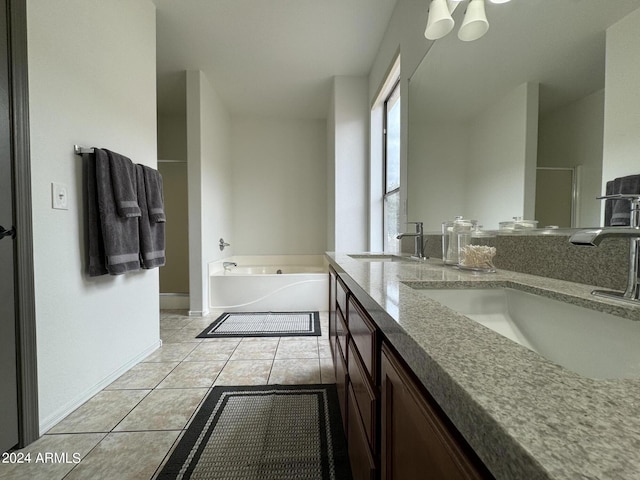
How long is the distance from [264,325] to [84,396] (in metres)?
1.48

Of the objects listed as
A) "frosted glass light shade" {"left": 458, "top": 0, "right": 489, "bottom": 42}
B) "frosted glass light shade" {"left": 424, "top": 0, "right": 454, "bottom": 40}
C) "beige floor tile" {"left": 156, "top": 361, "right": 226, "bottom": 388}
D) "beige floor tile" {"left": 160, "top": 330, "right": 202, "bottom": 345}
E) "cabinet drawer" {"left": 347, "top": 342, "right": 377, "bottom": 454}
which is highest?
"frosted glass light shade" {"left": 424, "top": 0, "right": 454, "bottom": 40}

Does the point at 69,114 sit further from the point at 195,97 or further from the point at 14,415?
the point at 195,97

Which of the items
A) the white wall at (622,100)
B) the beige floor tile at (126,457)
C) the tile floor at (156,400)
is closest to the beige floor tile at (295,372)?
the tile floor at (156,400)

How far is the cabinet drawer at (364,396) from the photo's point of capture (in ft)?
2.25

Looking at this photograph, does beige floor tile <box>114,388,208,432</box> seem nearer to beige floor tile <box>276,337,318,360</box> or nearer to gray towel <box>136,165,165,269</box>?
beige floor tile <box>276,337,318,360</box>

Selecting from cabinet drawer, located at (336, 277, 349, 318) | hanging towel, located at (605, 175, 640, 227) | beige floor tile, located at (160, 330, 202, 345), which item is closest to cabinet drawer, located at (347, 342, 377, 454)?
cabinet drawer, located at (336, 277, 349, 318)

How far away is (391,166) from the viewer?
2898 millimetres

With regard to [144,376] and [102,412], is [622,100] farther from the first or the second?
[144,376]

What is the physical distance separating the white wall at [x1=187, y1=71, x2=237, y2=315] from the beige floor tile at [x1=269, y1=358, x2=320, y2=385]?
1.54 metres

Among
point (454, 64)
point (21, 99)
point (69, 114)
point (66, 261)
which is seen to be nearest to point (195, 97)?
point (69, 114)

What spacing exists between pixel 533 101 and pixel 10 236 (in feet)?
6.85

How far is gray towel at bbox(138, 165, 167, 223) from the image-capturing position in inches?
78.2

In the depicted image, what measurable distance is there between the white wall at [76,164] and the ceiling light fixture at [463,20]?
6.04 ft

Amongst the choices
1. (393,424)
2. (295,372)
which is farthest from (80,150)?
(393,424)
